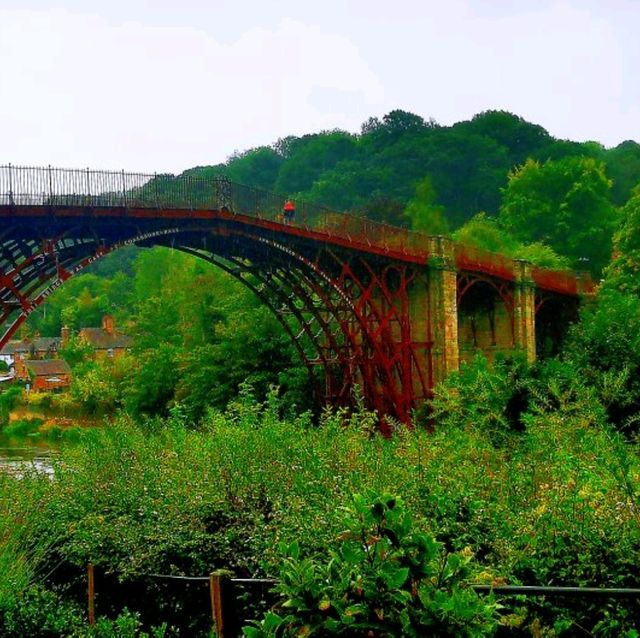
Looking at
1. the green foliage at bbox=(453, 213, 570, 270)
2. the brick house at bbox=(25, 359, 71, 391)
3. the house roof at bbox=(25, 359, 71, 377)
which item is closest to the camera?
the green foliage at bbox=(453, 213, 570, 270)

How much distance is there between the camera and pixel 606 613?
23.6 feet

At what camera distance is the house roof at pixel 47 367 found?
232 ft

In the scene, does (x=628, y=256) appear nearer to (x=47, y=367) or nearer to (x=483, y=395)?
(x=483, y=395)

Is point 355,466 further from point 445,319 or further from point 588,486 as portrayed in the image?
point 445,319

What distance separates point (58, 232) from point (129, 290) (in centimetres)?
7821

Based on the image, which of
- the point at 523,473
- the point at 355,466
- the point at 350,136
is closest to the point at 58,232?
the point at 355,466

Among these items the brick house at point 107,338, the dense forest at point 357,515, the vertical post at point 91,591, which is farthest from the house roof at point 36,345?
the vertical post at point 91,591

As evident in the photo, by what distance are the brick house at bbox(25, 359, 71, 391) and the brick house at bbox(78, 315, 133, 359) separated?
5573 millimetres

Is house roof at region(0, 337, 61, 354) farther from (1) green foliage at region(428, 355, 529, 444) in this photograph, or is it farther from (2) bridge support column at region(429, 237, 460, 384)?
(1) green foliage at region(428, 355, 529, 444)

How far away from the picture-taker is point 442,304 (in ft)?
105

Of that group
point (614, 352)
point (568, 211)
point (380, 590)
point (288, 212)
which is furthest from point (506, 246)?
point (380, 590)

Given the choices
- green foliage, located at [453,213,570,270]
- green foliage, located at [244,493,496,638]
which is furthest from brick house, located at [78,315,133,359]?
green foliage, located at [244,493,496,638]

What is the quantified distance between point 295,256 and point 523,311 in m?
12.1

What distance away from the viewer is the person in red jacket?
28375mm
